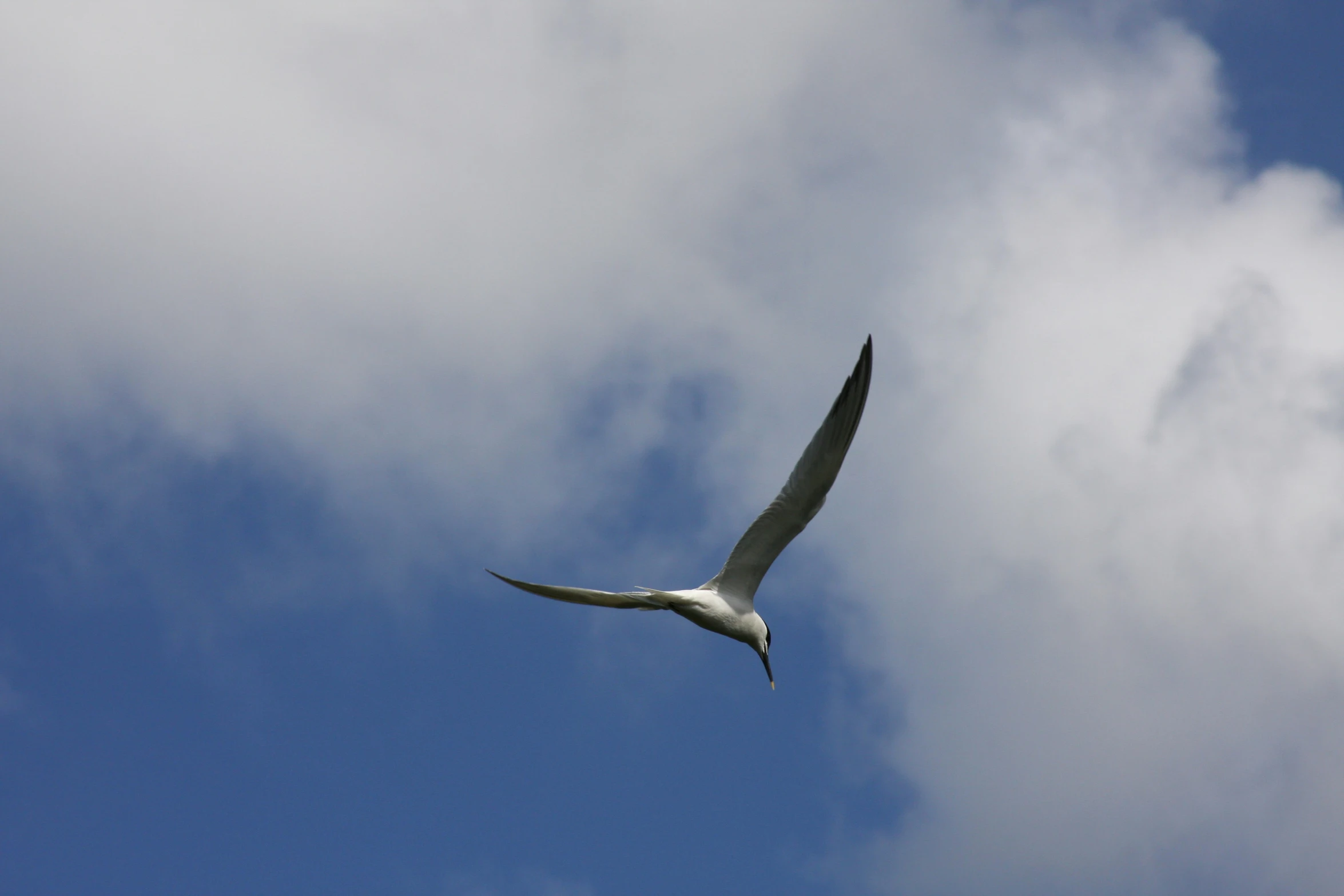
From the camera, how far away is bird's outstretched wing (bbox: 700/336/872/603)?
1276cm

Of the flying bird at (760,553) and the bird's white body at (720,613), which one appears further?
the bird's white body at (720,613)

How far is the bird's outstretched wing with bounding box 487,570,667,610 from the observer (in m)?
11.4

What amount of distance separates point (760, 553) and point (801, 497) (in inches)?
52.1

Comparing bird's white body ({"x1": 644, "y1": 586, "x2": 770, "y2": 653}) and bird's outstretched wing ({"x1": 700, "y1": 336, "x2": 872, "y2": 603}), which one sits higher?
bird's outstretched wing ({"x1": 700, "y1": 336, "x2": 872, "y2": 603})

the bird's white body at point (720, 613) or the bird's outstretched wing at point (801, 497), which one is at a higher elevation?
the bird's outstretched wing at point (801, 497)

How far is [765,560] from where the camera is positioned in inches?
574

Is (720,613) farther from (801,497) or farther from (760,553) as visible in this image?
(801,497)

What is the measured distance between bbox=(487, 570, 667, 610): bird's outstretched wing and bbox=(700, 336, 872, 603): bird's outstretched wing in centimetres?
142

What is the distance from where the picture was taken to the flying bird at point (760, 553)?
41.4ft

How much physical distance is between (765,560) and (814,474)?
1.90 metres

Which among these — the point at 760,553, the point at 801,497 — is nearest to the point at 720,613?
the point at 760,553

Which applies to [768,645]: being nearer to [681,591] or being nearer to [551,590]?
[681,591]

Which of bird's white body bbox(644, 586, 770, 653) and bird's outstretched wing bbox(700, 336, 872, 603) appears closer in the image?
bird's outstretched wing bbox(700, 336, 872, 603)

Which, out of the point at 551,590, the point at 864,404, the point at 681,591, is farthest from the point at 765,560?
the point at 551,590
